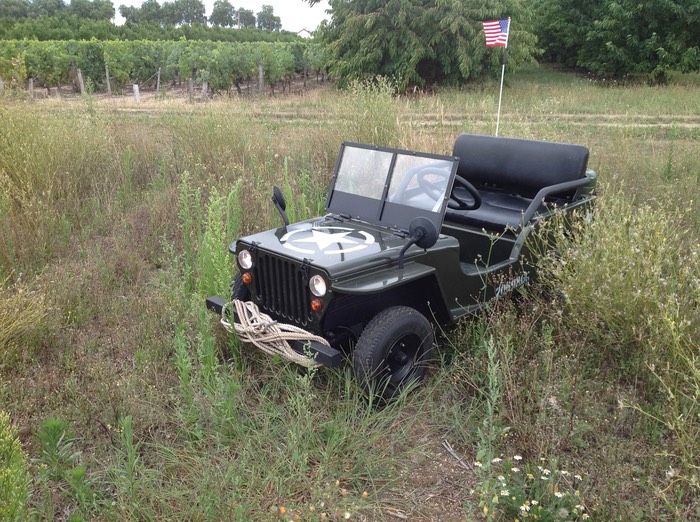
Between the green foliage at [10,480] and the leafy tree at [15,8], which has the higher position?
the leafy tree at [15,8]

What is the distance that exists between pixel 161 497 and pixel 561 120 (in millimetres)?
12557

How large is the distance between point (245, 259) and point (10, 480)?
1739 millimetres

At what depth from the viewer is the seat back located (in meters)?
4.71

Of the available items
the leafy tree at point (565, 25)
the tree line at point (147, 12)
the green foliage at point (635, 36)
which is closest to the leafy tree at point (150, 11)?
the tree line at point (147, 12)

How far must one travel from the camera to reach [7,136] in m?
6.41

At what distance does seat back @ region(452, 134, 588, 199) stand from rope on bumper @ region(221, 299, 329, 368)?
2.60 metres

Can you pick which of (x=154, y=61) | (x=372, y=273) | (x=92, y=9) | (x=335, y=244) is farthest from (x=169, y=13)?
(x=372, y=273)

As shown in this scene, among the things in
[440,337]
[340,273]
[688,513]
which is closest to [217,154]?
[440,337]

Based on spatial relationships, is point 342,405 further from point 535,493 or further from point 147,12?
point 147,12

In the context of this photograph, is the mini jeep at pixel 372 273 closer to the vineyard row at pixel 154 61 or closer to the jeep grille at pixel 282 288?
the jeep grille at pixel 282 288

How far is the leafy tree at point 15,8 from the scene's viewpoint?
59.8 m

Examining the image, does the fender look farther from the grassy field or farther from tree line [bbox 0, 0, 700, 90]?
tree line [bbox 0, 0, 700, 90]

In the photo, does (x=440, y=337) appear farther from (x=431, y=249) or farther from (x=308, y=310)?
(x=308, y=310)

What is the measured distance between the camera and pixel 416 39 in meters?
20.3
